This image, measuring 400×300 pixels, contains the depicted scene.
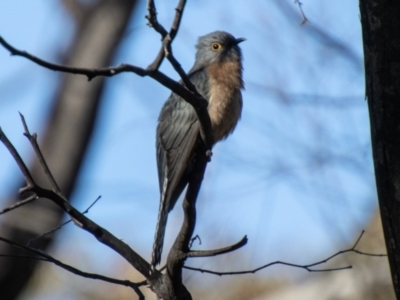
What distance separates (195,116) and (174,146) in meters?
0.28

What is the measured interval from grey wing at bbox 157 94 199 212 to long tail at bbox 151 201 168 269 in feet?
0.18

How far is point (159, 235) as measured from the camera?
4.61 metres

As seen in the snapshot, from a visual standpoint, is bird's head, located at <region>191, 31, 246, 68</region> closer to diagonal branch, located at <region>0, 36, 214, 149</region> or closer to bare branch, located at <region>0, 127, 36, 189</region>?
diagonal branch, located at <region>0, 36, 214, 149</region>

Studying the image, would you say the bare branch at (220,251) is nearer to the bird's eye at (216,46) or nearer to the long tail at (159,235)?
the long tail at (159,235)

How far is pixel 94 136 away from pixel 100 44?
0.71 metres

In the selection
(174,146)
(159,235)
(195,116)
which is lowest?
(159,235)

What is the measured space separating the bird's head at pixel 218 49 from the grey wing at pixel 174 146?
0.68 meters

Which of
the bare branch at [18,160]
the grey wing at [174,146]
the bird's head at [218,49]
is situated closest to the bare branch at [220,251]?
the bare branch at [18,160]

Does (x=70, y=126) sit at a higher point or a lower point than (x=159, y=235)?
higher

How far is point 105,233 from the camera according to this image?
3.69 m

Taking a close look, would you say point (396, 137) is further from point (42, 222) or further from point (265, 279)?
point (265, 279)

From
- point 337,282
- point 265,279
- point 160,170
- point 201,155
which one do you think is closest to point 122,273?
point 265,279

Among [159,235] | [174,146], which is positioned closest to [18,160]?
[159,235]

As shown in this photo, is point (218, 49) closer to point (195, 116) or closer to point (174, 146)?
point (195, 116)
